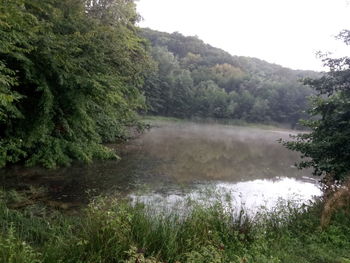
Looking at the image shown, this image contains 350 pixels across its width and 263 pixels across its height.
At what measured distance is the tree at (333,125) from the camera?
323 inches

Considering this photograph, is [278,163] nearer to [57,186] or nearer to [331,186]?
[331,186]

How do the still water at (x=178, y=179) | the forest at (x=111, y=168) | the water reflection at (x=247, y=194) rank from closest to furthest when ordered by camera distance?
the forest at (x=111, y=168) < the water reflection at (x=247, y=194) < the still water at (x=178, y=179)

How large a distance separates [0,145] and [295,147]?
9.06 m

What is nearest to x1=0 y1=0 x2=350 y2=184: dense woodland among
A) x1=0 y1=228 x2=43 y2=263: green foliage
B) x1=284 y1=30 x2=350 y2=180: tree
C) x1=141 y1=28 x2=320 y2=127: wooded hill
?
x1=284 y1=30 x2=350 y2=180: tree

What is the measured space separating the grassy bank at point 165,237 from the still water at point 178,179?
4.53ft

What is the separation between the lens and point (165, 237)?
15.1 feet

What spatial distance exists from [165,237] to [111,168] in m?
7.82

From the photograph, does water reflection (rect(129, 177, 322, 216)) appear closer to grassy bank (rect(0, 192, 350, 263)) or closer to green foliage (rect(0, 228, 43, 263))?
grassy bank (rect(0, 192, 350, 263))

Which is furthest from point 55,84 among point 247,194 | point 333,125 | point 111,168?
point 333,125

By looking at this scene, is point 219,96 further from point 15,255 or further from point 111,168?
point 15,255

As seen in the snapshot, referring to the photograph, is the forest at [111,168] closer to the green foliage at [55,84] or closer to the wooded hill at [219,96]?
the green foliage at [55,84]

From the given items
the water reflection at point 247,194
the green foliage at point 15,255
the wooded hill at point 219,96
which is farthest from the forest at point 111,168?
the wooded hill at point 219,96

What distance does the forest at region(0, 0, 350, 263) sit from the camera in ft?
14.8

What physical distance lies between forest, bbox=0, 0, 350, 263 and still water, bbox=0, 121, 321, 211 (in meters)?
0.10
